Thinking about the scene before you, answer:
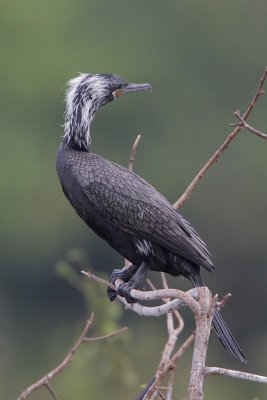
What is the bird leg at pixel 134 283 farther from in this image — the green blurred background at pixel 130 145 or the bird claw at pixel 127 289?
the green blurred background at pixel 130 145

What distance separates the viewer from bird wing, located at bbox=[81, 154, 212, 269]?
7871 mm

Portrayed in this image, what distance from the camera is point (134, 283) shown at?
7.80 meters

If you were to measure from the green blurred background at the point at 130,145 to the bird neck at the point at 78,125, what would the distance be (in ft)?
31.8

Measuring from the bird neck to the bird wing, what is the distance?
0.39m

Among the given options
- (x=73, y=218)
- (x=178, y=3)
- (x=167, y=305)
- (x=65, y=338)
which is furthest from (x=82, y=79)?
(x=178, y=3)

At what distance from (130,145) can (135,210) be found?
22630 millimetres

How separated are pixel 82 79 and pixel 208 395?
841 centimetres

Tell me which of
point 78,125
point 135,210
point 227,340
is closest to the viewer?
point 227,340

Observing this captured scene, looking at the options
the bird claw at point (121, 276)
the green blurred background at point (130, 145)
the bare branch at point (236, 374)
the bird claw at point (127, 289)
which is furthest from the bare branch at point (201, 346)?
the green blurred background at point (130, 145)

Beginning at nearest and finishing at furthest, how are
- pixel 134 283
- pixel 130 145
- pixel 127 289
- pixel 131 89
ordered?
1. pixel 127 289
2. pixel 134 283
3. pixel 131 89
4. pixel 130 145

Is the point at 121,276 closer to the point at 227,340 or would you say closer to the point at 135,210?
the point at 135,210

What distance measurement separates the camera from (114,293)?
7.99 meters

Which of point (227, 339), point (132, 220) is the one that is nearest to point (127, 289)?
point (132, 220)

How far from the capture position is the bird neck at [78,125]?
329 inches
